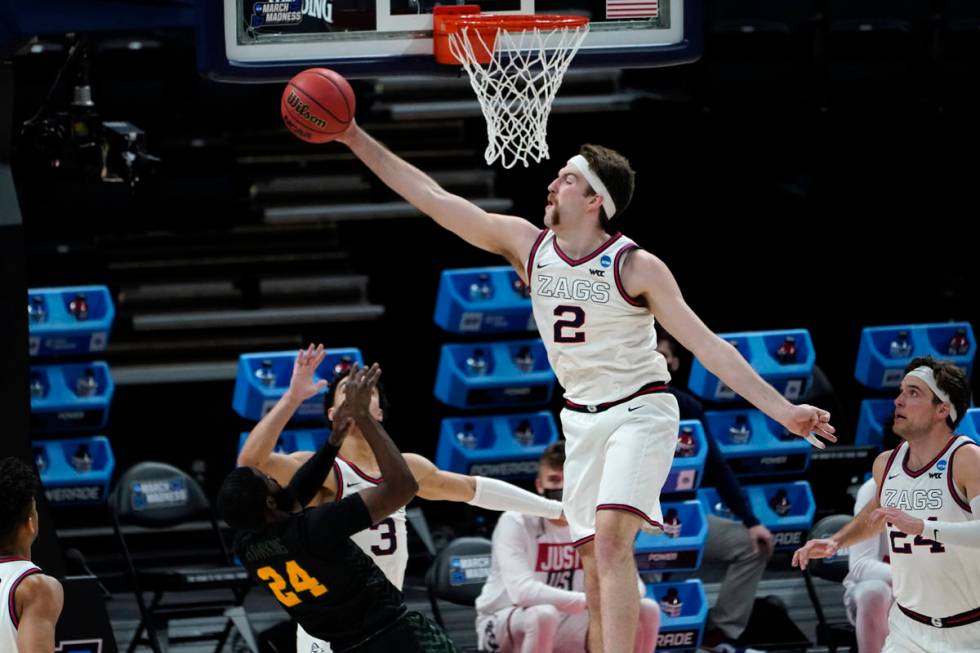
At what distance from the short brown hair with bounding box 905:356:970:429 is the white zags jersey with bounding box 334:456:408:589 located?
7.36ft

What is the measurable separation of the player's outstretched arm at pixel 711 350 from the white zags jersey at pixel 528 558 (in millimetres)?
2404

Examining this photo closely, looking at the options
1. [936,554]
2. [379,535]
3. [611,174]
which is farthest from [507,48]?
[936,554]

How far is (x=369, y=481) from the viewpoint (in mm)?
6953

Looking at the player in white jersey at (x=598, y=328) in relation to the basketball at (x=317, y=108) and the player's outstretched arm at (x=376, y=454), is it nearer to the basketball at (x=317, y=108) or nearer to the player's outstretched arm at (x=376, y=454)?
the basketball at (x=317, y=108)

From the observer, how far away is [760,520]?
32.5ft

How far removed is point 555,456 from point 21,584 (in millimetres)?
3373

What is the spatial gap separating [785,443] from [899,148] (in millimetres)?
3288

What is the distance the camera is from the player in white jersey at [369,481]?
6742mm

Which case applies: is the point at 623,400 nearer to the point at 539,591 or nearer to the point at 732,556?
the point at 539,591

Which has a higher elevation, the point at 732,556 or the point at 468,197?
the point at 468,197

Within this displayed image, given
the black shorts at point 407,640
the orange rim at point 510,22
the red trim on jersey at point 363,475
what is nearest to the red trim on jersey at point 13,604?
the black shorts at point 407,640

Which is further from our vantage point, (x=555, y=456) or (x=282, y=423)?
(x=555, y=456)

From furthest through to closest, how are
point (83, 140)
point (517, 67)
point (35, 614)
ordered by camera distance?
point (83, 140) → point (517, 67) → point (35, 614)

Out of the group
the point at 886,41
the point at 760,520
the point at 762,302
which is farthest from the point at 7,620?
the point at 886,41
